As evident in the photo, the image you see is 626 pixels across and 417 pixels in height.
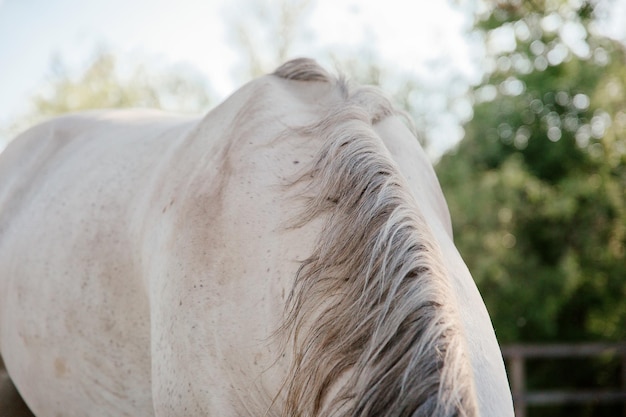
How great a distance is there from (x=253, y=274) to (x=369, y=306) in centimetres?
42

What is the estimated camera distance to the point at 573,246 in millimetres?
13656

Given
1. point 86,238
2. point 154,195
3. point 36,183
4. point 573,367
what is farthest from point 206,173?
point 573,367

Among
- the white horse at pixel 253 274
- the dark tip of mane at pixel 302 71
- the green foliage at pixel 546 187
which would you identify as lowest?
the green foliage at pixel 546 187

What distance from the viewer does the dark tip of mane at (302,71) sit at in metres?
2.28

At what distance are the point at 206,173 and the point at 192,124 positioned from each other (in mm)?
518

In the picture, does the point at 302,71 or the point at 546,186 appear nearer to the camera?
the point at 302,71

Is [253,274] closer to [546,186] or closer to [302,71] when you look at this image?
[302,71]

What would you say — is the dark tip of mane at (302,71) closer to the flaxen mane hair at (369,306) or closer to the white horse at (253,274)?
the white horse at (253,274)

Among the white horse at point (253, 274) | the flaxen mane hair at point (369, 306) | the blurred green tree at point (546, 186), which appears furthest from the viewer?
the blurred green tree at point (546, 186)

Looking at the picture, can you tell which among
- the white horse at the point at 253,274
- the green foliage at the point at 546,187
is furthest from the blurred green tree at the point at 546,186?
the white horse at the point at 253,274

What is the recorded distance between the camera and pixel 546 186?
1429cm

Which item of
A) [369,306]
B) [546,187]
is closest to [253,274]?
[369,306]

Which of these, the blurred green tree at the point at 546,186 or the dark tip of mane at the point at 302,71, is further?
the blurred green tree at the point at 546,186

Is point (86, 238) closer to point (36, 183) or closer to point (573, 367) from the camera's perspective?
point (36, 183)
